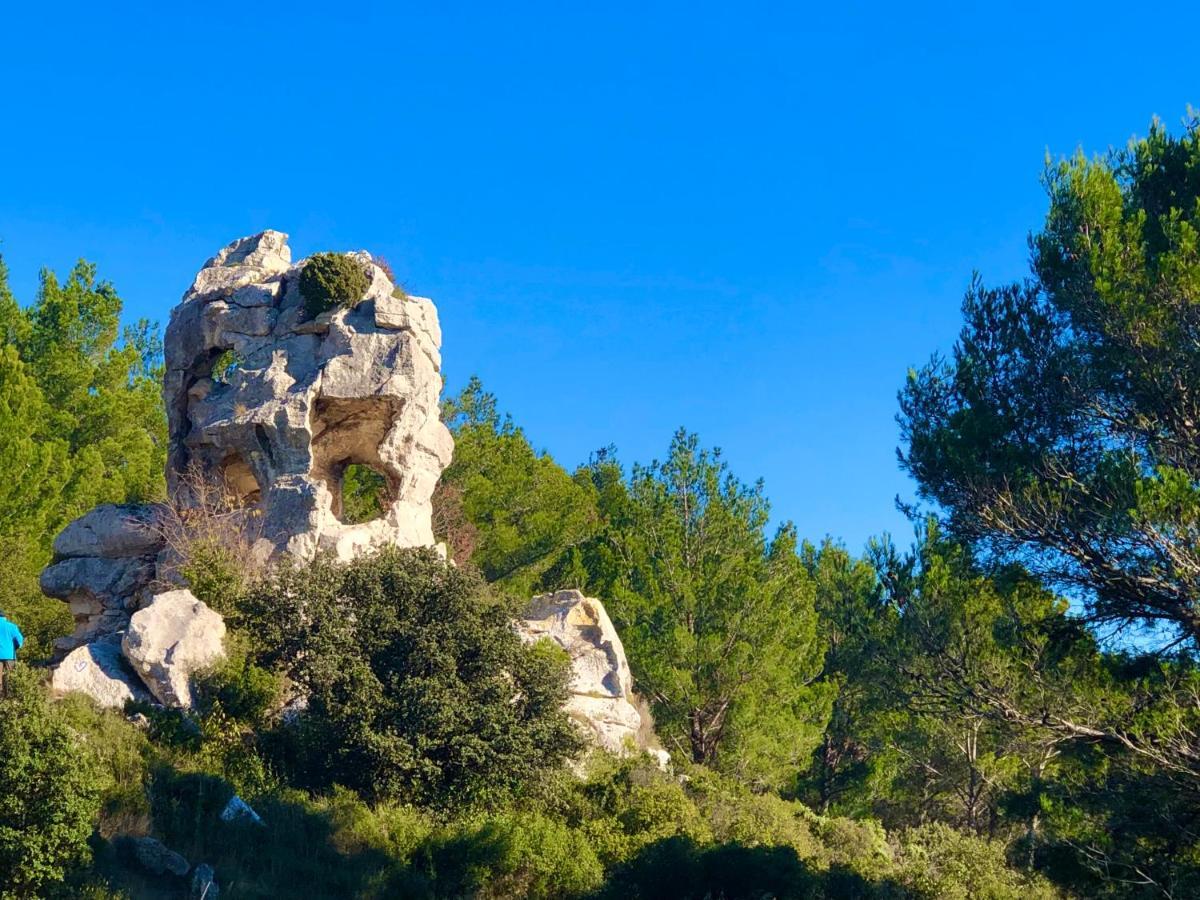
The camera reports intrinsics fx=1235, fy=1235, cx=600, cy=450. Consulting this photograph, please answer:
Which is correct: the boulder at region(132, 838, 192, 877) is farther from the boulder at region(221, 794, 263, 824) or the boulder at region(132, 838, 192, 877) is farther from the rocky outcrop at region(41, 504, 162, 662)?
the rocky outcrop at region(41, 504, 162, 662)

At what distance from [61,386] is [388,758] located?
1833 centimetres

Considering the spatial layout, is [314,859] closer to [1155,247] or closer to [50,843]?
[50,843]

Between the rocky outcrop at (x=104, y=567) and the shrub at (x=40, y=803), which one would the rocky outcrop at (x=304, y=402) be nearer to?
the rocky outcrop at (x=104, y=567)

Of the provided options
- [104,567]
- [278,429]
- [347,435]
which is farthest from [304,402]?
[104,567]

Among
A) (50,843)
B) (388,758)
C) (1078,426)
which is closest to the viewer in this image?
(50,843)

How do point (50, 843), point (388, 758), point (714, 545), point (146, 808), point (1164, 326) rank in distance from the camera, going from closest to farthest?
point (50, 843) < point (1164, 326) < point (146, 808) < point (388, 758) < point (714, 545)

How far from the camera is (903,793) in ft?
108

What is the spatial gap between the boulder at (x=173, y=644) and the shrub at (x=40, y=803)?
560 centimetres

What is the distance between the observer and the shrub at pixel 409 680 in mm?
Result: 18875

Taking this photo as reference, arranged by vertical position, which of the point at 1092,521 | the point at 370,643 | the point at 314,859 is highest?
the point at 1092,521

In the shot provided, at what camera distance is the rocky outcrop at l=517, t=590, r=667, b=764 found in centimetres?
2422

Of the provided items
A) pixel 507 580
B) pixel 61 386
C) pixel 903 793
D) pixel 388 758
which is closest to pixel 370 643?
pixel 388 758

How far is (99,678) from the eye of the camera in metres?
19.1

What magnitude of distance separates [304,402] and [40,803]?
12.0m
